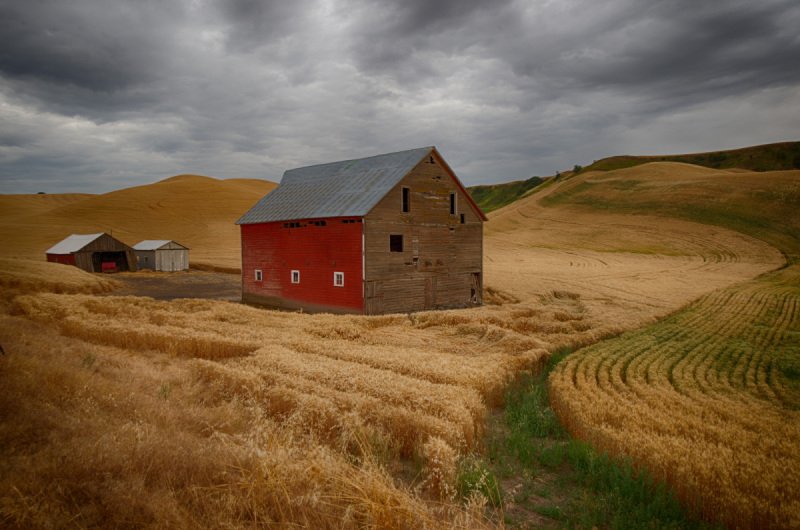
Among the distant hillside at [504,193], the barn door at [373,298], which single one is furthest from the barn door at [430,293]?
the distant hillside at [504,193]

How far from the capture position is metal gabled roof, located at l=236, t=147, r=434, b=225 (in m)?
28.2

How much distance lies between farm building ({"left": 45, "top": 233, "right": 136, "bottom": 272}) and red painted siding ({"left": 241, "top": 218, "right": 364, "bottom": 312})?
26.4 m

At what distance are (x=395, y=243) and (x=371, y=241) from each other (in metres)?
2.04

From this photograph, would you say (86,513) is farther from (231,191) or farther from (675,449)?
(231,191)

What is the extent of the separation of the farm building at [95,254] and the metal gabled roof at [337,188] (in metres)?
26.6

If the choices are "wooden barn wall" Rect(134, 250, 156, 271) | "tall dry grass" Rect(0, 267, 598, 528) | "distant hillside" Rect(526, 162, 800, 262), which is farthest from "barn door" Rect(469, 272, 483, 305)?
"distant hillside" Rect(526, 162, 800, 262)

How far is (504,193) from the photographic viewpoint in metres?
184

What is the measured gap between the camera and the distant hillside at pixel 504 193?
173625 mm

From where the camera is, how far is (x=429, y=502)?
595cm

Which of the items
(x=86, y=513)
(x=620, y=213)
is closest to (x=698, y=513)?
(x=86, y=513)

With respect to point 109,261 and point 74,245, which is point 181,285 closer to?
point 109,261

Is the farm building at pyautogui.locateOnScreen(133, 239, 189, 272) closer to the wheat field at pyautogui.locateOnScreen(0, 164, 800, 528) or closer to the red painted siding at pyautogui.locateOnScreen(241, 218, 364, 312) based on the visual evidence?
the wheat field at pyautogui.locateOnScreen(0, 164, 800, 528)

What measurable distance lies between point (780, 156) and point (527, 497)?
182065mm

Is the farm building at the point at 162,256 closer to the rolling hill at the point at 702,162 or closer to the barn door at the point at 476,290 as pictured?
the barn door at the point at 476,290
